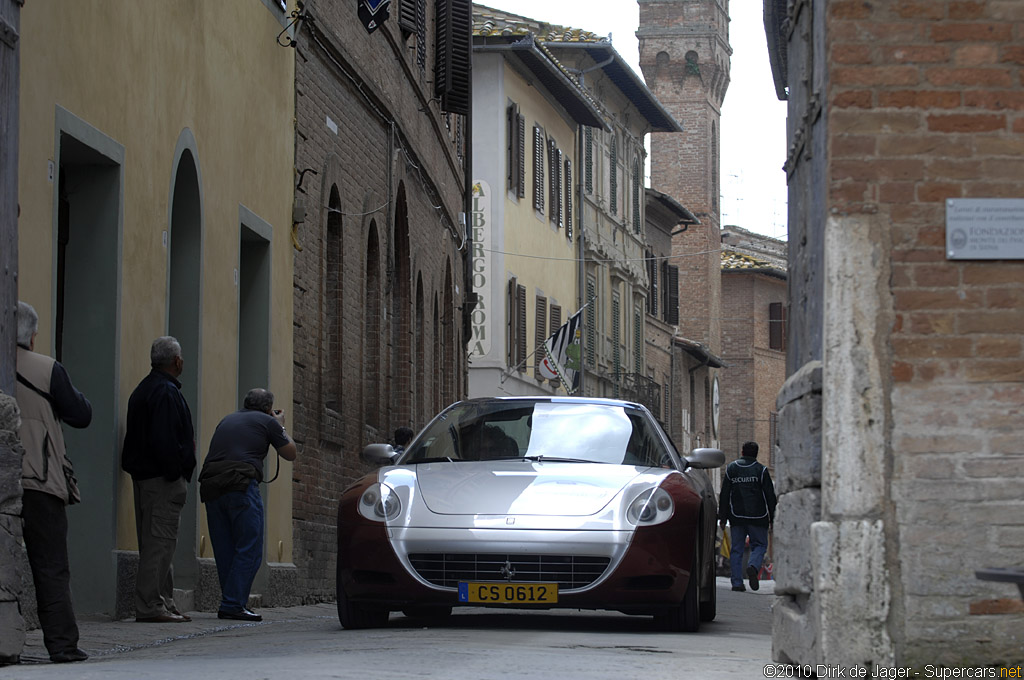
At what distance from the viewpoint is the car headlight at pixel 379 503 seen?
993 cm

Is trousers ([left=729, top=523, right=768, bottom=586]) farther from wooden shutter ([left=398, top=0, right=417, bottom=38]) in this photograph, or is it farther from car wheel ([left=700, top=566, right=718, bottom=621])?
car wheel ([left=700, top=566, right=718, bottom=621])

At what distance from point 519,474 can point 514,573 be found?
709 millimetres

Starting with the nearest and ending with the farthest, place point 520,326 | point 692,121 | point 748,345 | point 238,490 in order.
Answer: point 238,490 → point 520,326 → point 692,121 → point 748,345

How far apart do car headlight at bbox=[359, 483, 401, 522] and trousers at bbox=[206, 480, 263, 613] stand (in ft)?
7.06

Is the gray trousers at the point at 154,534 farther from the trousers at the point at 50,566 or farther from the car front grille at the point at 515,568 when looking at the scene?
the trousers at the point at 50,566

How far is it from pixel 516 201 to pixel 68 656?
29.4 metres

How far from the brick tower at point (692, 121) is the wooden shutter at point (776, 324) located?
16.0 feet

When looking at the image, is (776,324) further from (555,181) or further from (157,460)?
(157,460)

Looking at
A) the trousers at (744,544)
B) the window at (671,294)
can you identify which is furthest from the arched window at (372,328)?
the window at (671,294)

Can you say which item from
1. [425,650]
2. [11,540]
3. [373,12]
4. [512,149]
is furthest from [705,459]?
[512,149]

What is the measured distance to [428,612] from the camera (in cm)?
1134

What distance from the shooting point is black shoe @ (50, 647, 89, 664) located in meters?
7.73

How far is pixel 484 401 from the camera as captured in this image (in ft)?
37.7

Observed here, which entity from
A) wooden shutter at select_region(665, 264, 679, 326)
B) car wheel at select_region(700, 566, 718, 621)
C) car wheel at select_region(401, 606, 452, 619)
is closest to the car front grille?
car wheel at select_region(401, 606, 452, 619)
